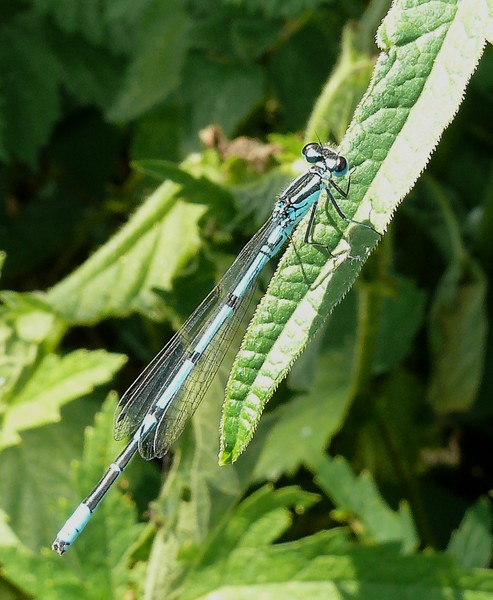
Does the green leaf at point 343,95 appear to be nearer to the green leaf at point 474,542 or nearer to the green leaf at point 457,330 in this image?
the green leaf at point 457,330

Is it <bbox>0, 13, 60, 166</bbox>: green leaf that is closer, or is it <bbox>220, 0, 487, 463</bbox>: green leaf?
<bbox>220, 0, 487, 463</bbox>: green leaf

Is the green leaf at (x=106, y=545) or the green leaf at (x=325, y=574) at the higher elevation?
the green leaf at (x=106, y=545)

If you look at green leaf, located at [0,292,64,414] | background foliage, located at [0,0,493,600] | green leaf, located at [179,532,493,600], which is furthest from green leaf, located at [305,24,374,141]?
green leaf, located at [179,532,493,600]

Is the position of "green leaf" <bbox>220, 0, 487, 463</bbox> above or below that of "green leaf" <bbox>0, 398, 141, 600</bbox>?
above

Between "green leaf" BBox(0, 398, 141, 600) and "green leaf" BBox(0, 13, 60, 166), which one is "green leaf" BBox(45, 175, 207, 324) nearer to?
"green leaf" BBox(0, 398, 141, 600)

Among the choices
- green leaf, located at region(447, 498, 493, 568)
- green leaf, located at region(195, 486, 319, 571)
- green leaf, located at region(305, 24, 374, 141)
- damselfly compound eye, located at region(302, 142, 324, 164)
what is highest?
green leaf, located at region(305, 24, 374, 141)

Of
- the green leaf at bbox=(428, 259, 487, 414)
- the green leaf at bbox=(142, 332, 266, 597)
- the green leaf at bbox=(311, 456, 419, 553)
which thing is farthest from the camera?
the green leaf at bbox=(428, 259, 487, 414)

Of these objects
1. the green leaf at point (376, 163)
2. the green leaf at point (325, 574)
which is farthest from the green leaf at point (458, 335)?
the green leaf at point (376, 163)

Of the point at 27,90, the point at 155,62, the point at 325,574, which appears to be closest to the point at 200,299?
the point at 325,574
